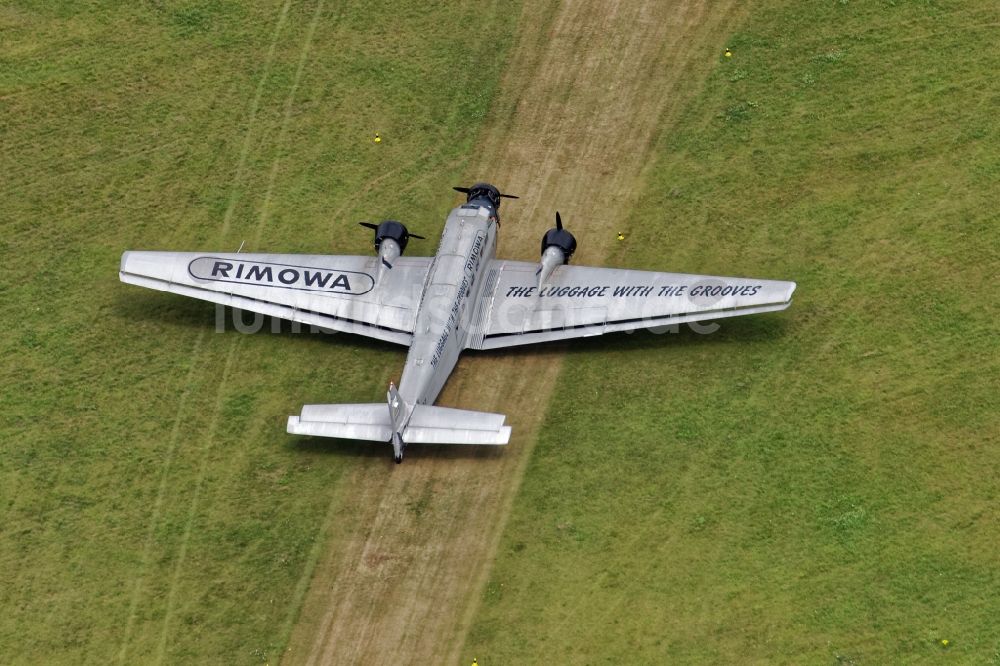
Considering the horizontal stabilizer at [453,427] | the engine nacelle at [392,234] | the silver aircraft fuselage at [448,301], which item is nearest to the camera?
the horizontal stabilizer at [453,427]

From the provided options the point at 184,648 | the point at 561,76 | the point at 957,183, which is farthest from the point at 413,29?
the point at 184,648

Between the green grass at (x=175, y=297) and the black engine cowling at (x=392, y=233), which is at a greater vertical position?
the black engine cowling at (x=392, y=233)

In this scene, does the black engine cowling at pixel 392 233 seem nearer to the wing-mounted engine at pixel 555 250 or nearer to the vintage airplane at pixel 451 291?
the vintage airplane at pixel 451 291

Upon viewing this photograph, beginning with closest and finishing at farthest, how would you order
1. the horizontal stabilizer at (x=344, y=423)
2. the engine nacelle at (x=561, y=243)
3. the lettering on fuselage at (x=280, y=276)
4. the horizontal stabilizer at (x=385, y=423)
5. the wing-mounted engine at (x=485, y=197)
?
1. the horizontal stabilizer at (x=385, y=423)
2. the horizontal stabilizer at (x=344, y=423)
3. the lettering on fuselage at (x=280, y=276)
4. the engine nacelle at (x=561, y=243)
5. the wing-mounted engine at (x=485, y=197)

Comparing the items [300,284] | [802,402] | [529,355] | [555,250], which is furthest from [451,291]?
[802,402]

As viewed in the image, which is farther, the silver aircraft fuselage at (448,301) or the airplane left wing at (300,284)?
the airplane left wing at (300,284)

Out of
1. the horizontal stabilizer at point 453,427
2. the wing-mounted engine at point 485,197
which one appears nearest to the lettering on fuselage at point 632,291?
the wing-mounted engine at point 485,197
